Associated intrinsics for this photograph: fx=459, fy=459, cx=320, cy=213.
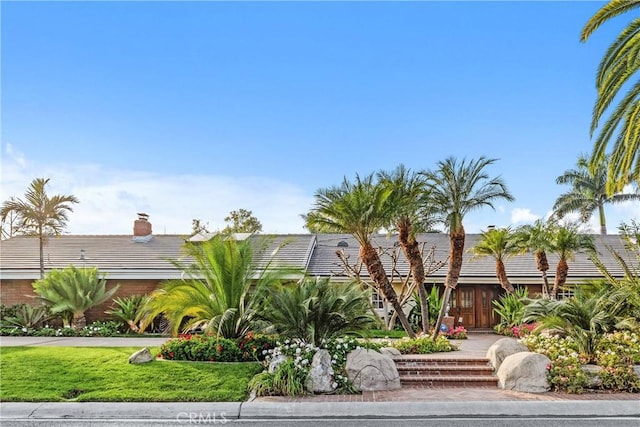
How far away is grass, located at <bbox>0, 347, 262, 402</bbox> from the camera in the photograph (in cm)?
841

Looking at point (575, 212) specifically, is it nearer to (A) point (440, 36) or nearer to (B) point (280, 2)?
(A) point (440, 36)

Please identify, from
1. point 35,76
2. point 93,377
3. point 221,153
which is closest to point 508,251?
point 221,153

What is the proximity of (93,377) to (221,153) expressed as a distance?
10.1 m

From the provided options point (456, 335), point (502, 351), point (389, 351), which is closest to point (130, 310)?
point (389, 351)

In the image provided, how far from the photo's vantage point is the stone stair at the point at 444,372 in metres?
9.74

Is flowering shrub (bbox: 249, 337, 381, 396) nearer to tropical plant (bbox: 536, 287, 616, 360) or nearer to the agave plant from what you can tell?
tropical plant (bbox: 536, 287, 616, 360)

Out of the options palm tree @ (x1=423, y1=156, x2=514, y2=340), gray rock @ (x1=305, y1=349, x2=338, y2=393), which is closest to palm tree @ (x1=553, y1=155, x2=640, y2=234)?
palm tree @ (x1=423, y1=156, x2=514, y2=340)

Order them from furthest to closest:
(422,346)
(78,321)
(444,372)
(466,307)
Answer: (466,307) < (78,321) < (422,346) < (444,372)

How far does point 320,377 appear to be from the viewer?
9.10 meters

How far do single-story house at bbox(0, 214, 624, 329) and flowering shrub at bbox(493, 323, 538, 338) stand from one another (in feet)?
6.90

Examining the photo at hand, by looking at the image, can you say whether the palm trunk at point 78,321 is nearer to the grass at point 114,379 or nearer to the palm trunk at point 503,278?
the grass at point 114,379

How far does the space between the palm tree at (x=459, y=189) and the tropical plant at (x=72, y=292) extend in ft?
43.2

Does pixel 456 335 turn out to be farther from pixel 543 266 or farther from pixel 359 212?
pixel 359 212

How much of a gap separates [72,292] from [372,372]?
13.3 m
